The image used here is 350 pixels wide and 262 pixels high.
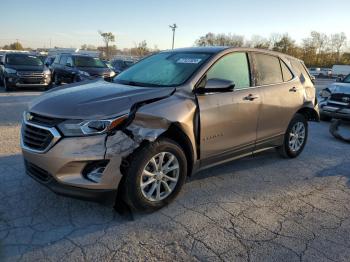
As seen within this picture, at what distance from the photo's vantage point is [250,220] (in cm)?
363

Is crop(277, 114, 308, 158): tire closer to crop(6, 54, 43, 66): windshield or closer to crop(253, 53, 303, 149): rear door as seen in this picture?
crop(253, 53, 303, 149): rear door

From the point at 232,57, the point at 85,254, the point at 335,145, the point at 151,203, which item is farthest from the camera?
the point at 335,145

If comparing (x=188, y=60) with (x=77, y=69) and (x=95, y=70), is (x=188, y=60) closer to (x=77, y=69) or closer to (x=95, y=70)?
(x=95, y=70)

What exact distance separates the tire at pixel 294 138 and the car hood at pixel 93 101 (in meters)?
2.59

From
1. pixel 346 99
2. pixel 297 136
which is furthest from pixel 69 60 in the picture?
pixel 297 136

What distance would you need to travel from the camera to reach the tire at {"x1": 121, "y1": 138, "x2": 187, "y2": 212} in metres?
3.36

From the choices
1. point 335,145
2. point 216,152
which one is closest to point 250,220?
point 216,152

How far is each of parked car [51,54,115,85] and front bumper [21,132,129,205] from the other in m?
11.4

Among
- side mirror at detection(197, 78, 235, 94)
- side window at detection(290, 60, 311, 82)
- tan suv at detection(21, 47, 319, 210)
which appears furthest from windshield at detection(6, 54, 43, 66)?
side mirror at detection(197, 78, 235, 94)

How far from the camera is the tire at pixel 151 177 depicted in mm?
3363

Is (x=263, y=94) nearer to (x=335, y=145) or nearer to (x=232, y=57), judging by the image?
(x=232, y=57)

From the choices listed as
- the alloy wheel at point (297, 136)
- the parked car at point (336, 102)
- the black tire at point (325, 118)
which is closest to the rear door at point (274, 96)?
the alloy wheel at point (297, 136)

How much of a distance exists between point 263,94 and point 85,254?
3.16 m

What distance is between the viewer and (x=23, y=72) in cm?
1407
